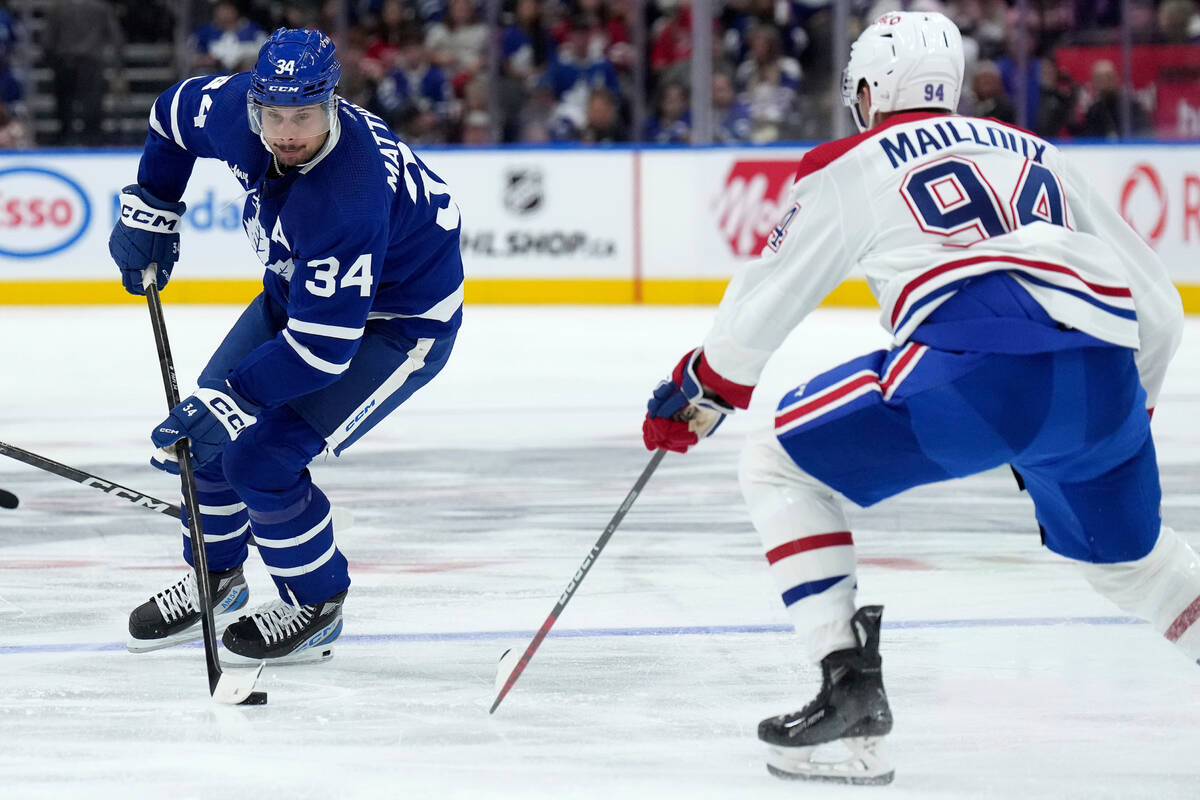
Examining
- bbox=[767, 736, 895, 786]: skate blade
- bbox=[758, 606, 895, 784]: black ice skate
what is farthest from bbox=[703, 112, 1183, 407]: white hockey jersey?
bbox=[767, 736, 895, 786]: skate blade

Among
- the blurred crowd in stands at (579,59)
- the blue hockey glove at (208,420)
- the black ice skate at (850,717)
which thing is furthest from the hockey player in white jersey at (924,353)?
the blurred crowd in stands at (579,59)

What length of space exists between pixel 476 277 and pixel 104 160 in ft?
7.20

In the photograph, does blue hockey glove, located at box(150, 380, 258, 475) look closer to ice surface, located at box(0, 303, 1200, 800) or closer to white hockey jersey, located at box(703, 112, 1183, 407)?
ice surface, located at box(0, 303, 1200, 800)

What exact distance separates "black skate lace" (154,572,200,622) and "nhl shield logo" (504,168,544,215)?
683cm

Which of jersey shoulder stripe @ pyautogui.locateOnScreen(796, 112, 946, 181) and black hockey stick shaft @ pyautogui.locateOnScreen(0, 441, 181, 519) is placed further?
black hockey stick shaft @ pyautogui.locateOnScreen(0, 441, 181, 519)

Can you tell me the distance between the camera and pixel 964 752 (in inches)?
100.0

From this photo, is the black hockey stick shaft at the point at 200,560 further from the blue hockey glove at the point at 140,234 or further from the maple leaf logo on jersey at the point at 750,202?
the maple leaf logo on jersey at the point at 750,202

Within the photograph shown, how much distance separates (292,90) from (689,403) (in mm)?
901

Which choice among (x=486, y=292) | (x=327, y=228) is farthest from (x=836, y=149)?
(x=486, y=292)

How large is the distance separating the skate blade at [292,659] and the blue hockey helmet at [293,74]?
96 cm

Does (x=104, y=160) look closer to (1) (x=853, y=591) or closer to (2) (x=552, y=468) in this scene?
(2) (x=552, y=468)

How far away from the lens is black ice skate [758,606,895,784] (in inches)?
91.4

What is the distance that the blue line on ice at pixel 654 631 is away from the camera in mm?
3217

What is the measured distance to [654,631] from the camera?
3.27m
